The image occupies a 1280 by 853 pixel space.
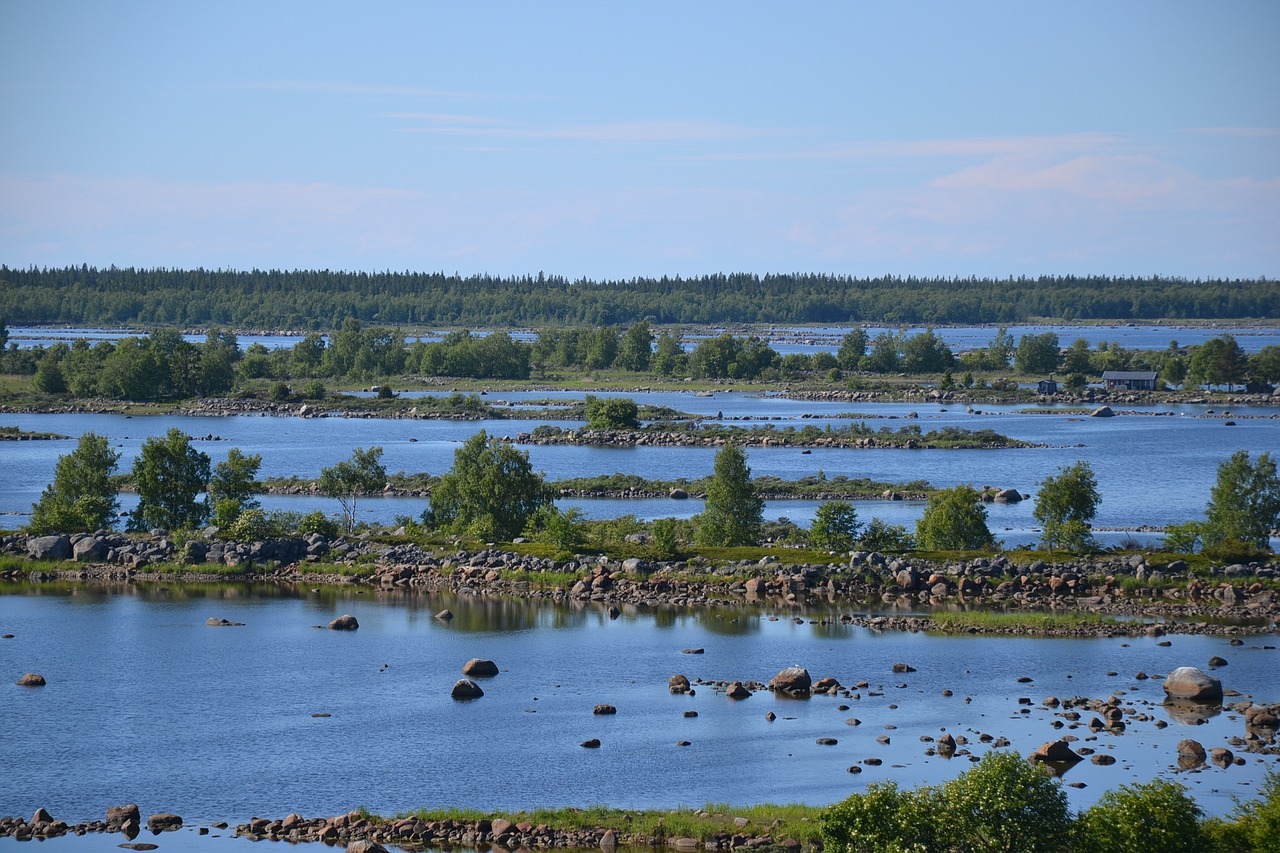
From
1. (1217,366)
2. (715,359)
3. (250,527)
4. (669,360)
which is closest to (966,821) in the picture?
(250,527)

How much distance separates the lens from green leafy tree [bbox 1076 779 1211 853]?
21062mm

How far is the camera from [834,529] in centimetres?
5494

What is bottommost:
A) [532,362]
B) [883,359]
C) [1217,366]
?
[532,362]

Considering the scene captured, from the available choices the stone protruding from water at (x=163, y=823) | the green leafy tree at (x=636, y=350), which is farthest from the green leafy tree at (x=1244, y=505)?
the green leafy tree at (x=636, y=350)

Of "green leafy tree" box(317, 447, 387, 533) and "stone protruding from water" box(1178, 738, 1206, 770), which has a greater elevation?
"green leafy tree" box(317, 447, 387, 533)

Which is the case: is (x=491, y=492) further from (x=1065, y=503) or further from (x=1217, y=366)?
(x=1217, y=366)

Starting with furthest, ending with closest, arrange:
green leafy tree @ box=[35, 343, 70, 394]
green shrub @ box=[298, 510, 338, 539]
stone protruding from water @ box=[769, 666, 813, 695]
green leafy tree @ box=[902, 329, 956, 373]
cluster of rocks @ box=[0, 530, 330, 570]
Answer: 1. green leafy tree @ box=[902, 329, 956, 373]
2. green leafy tree @ box=[35, 343, 70, 394]
3. green shrub @ box=[298, 510, 338, 539]
4. cluster of rocks @ box=[0, 530, 330, 570]
5. stone protruding from water @ box=[769, 666, 813, 695]

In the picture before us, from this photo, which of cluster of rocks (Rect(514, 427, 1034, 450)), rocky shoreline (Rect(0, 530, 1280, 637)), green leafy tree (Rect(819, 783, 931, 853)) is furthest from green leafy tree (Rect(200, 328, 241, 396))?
green leafy tree (Rect(819, 783, 931, 853))

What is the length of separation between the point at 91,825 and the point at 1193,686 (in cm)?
2625

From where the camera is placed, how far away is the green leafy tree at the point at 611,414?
11197 cm

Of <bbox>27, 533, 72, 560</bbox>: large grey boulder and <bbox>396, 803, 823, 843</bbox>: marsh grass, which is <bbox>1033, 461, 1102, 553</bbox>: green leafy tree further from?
<bbox>27, 533, 72, 560</bbox>: large grey boulder

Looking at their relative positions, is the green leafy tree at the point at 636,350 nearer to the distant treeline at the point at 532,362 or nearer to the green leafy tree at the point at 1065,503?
the distant treeline at the point at 532,362

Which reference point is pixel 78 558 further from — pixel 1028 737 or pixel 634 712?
pixel 1028 737

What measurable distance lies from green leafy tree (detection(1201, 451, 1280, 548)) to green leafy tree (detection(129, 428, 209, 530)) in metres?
42.7
